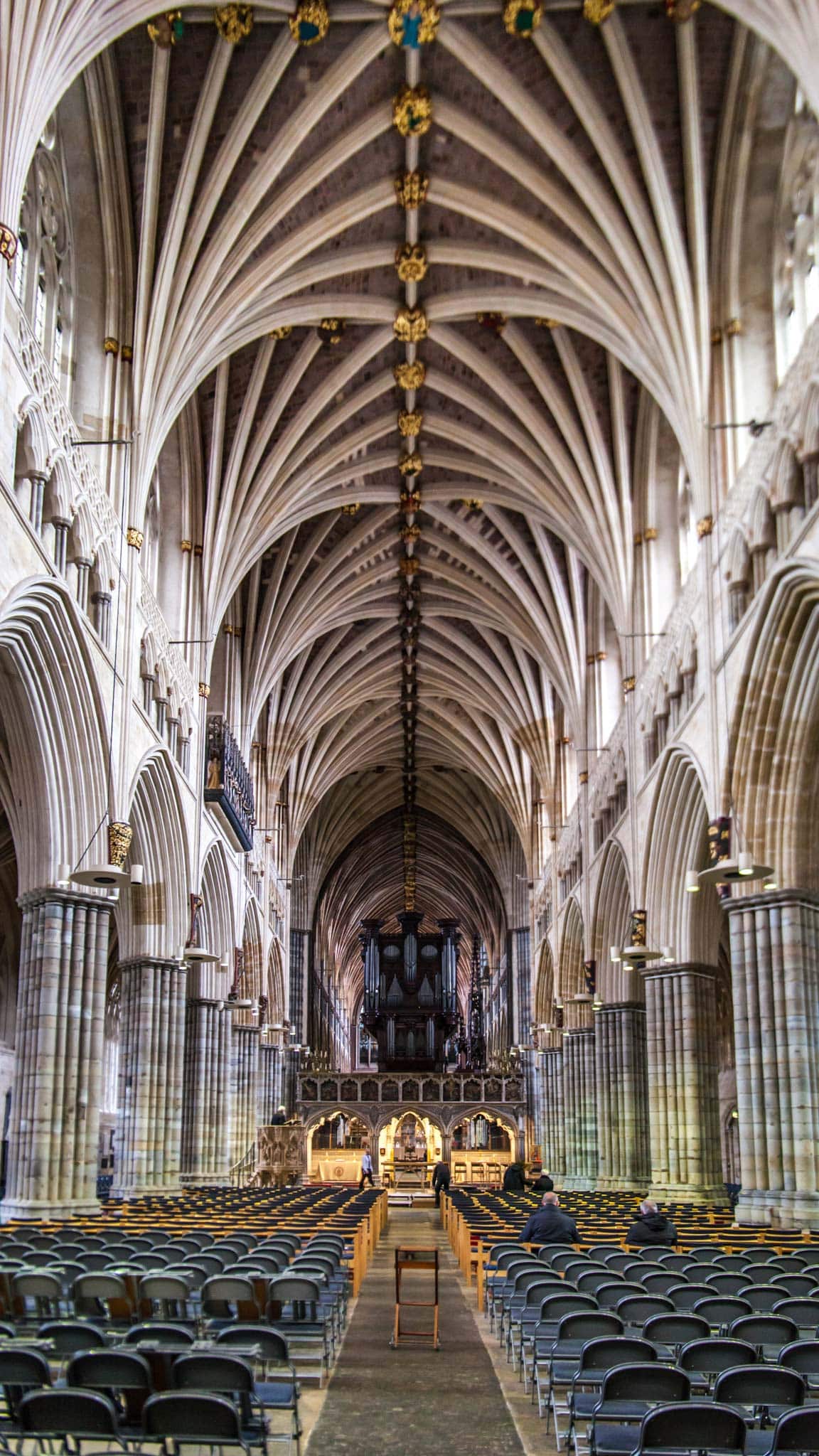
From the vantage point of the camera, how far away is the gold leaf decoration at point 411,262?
88.7ft

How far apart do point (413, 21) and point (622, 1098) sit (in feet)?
81.3

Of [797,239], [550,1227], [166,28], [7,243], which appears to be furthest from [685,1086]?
[166,28]

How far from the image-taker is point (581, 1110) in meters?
41.2

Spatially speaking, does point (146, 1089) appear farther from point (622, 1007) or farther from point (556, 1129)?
point (556, 1129)

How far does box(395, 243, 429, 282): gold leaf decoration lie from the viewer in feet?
88.7

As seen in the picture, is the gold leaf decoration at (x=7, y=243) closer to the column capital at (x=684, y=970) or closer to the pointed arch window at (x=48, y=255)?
the pointed arch window at (x=48, y=255)

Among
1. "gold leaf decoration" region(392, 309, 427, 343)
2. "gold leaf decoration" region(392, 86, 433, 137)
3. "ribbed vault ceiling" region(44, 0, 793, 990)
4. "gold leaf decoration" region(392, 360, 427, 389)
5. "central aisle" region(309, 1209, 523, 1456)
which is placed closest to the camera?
"central aisle" region(309, 1209, 523, 1456)

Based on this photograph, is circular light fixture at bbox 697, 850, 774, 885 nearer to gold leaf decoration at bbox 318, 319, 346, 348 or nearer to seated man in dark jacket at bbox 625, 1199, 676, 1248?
seated man in dark jacket at bbox 625, 1199, 676, 1248

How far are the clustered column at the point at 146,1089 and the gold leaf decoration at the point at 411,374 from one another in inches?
556

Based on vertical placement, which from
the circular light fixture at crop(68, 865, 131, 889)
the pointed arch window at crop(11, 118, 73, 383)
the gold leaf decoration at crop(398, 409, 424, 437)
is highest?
the gold leaf decoration at crop(398, 409, 424, 437)

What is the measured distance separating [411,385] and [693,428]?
951 cm

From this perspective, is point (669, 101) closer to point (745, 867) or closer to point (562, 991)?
point (745, 867)

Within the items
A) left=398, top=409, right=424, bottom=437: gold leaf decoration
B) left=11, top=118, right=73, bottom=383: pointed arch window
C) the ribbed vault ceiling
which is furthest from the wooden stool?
left=398, top=409, right=424, bottom=437: gold leaf decoration

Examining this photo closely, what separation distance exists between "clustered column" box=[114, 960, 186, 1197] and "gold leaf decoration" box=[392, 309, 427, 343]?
1413 cm
